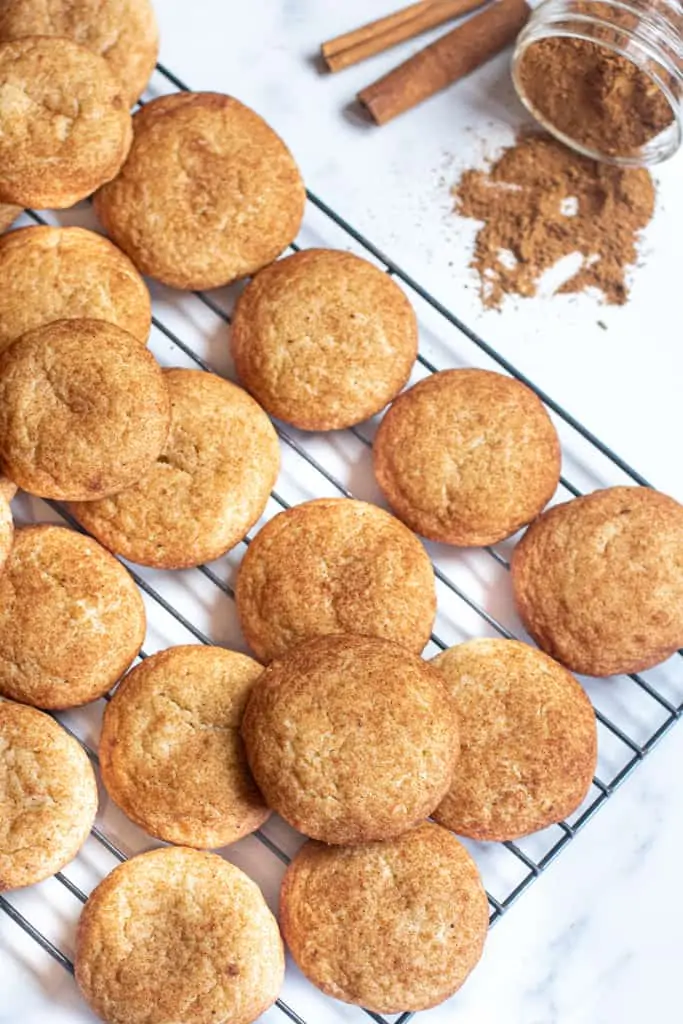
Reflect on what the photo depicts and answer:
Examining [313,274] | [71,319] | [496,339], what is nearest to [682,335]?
[496,339]

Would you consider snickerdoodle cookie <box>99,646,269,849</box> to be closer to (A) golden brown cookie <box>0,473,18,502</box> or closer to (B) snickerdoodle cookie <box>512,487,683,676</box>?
(A) golden brown cookie <box>0,473,18,502</box>

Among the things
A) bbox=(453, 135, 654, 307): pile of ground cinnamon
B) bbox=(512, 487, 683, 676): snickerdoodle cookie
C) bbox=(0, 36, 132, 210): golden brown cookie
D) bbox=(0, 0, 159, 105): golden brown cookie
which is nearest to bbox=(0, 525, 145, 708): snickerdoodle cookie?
bbox=(0, 36, 132, 210): golden brown cookie

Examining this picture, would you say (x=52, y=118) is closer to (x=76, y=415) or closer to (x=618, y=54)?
(x=76, y=415)

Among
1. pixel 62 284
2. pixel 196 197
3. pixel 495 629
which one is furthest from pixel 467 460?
pixel 62 284

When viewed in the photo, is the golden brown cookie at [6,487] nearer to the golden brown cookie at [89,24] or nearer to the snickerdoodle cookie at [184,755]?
the snickerdoodle cookie at [184,755]

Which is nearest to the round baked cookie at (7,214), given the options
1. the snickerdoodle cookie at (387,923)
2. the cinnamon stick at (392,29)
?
the cinnamon stick at (392,29)

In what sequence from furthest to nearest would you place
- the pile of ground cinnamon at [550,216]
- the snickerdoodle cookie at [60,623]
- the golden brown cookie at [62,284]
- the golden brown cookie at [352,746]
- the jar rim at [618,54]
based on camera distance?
1. the pile of ground cinnamon at [550,216]
2. the jar rim at [618,54]
3. the golden brown cookie at [62,284]
4. the snickerdoodle cookie at [60,623]
5. the golden brown cookie at [352,746]

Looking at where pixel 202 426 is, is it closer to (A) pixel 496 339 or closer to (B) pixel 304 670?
(B) pixel 304 670
